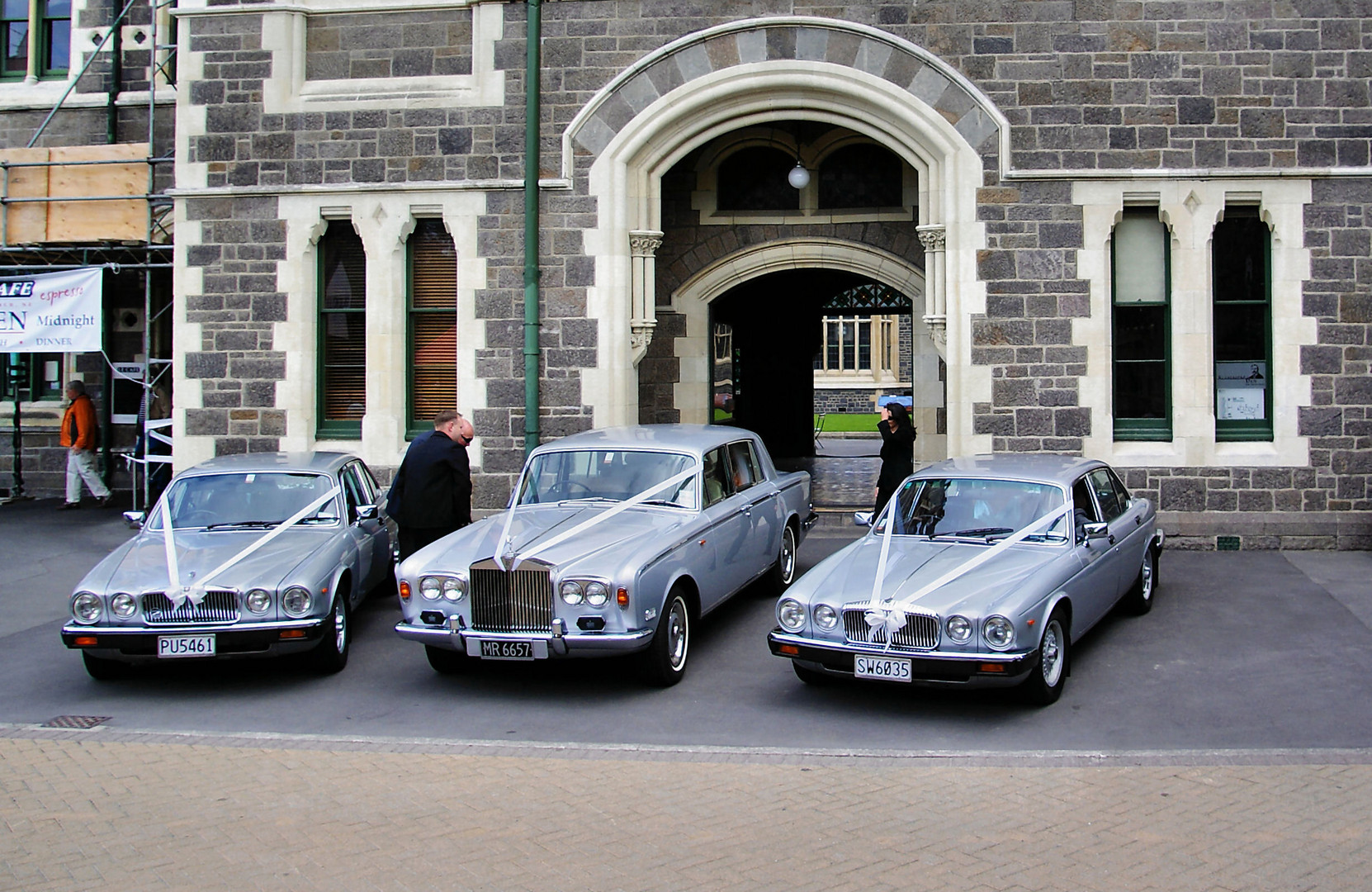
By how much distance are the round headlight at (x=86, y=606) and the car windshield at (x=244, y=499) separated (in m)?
1.30

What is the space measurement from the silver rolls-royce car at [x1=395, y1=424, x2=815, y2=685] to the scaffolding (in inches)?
312

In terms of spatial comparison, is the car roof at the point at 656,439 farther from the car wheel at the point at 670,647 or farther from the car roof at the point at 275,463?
the car roof at the point at 275,463

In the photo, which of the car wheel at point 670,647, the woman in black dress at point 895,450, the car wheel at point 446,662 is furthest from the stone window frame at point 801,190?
the car wheel at point 446,662

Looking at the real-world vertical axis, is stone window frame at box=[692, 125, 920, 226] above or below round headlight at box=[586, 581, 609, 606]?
above

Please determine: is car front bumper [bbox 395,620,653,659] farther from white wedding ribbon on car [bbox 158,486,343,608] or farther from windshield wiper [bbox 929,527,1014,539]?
windshield wiper [bbox 929,527,1014,539]

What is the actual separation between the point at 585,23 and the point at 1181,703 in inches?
368

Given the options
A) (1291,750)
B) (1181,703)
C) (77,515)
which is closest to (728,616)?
(1181,703)

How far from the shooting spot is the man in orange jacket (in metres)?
16.6

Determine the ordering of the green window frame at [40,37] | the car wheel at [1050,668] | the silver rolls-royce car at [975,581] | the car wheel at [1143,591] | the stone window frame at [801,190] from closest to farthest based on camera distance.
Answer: the silver rolls-royce car at [975,581] → the car wheel at [1050,668] → the car wheel at [1143,591] → the stone window frame at [801,190] → the green window frame at [40,37]

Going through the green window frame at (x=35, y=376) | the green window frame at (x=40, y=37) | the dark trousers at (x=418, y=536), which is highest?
the green window frame at (x=40, y=37)

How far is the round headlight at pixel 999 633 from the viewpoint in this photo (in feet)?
23.3

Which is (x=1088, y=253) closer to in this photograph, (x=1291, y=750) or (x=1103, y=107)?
(x=1103, y=107)

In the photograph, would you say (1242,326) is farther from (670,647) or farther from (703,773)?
(703,773)

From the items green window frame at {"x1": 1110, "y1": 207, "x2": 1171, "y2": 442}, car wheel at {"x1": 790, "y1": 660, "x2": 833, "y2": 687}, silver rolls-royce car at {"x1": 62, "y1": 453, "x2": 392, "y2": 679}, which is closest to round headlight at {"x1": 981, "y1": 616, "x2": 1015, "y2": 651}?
car wheel at {"x1": 790, "y1": 660, "x2": 833, "y2": 687}
